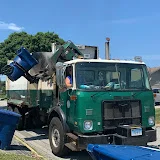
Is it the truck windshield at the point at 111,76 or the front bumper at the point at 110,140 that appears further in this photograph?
the truck windshield at the point at 111,76

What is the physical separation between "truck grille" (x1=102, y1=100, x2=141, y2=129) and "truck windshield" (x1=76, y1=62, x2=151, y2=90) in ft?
1.35

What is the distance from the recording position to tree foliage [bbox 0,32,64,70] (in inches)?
1297

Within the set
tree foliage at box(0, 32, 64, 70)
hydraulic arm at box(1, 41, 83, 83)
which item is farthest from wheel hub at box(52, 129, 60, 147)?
tree foliage at box(0, 32, 64, 70)

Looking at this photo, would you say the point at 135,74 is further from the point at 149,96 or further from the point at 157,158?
the point at 157,158

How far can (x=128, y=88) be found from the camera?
750 cm

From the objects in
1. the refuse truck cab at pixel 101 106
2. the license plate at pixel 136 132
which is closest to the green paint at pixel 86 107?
the refuse truck cab at pixel 101 106

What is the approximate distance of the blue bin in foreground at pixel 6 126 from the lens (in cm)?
804

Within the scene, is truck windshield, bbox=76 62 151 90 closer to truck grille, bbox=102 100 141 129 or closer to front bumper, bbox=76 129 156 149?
truck grille, bbox=102 100 141 129

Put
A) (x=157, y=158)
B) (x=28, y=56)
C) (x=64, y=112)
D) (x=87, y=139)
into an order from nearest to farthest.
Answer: (x=157, y=158) → (x=87, y=139) → (x=64, y=112) → (x=28, y=56)

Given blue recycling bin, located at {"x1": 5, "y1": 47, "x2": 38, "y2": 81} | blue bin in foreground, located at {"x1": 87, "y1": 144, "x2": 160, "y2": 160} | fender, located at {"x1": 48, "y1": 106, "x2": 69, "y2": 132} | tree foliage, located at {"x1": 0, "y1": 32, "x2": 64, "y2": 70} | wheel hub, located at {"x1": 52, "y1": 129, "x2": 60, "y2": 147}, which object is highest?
A: tree foliage, located at {"x1": 0, "y1": 32, "x2": 64, "y2": 70}

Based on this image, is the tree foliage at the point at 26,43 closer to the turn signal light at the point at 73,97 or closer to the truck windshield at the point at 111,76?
the truck windshield at the point at 111,76

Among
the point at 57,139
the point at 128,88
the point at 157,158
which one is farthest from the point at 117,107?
the point at 157,158

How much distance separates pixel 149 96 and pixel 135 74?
0.69m

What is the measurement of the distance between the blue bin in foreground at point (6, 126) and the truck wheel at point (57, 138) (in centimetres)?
112
